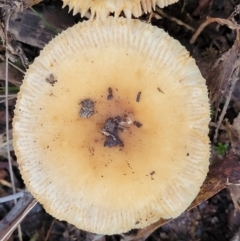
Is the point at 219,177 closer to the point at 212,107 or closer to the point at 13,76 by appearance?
the point at 212,107

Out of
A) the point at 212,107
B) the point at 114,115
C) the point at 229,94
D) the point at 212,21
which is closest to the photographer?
the point at 114,115

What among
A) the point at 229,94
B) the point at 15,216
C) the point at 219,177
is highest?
the point at 229,94

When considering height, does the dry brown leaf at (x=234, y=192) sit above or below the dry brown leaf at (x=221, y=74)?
below

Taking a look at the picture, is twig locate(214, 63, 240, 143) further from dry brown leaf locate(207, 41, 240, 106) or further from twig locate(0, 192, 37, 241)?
twig locate(0, 192, 37, 241)

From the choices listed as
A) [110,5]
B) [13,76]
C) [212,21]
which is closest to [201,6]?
[212,21]

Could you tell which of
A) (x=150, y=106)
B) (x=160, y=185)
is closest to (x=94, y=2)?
(x=150, y=106)

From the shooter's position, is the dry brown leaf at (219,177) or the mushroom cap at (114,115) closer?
the mushroom cap at (114,115)

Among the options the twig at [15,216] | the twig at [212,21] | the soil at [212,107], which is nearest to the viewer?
the twig at [212,21]

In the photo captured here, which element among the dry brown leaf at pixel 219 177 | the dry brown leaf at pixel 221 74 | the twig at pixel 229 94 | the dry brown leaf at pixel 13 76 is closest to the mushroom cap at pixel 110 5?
the dry brown leaf at pixel 221 74

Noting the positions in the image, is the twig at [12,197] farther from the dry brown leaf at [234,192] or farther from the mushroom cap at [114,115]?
the dry brown leaf at [234,192]
